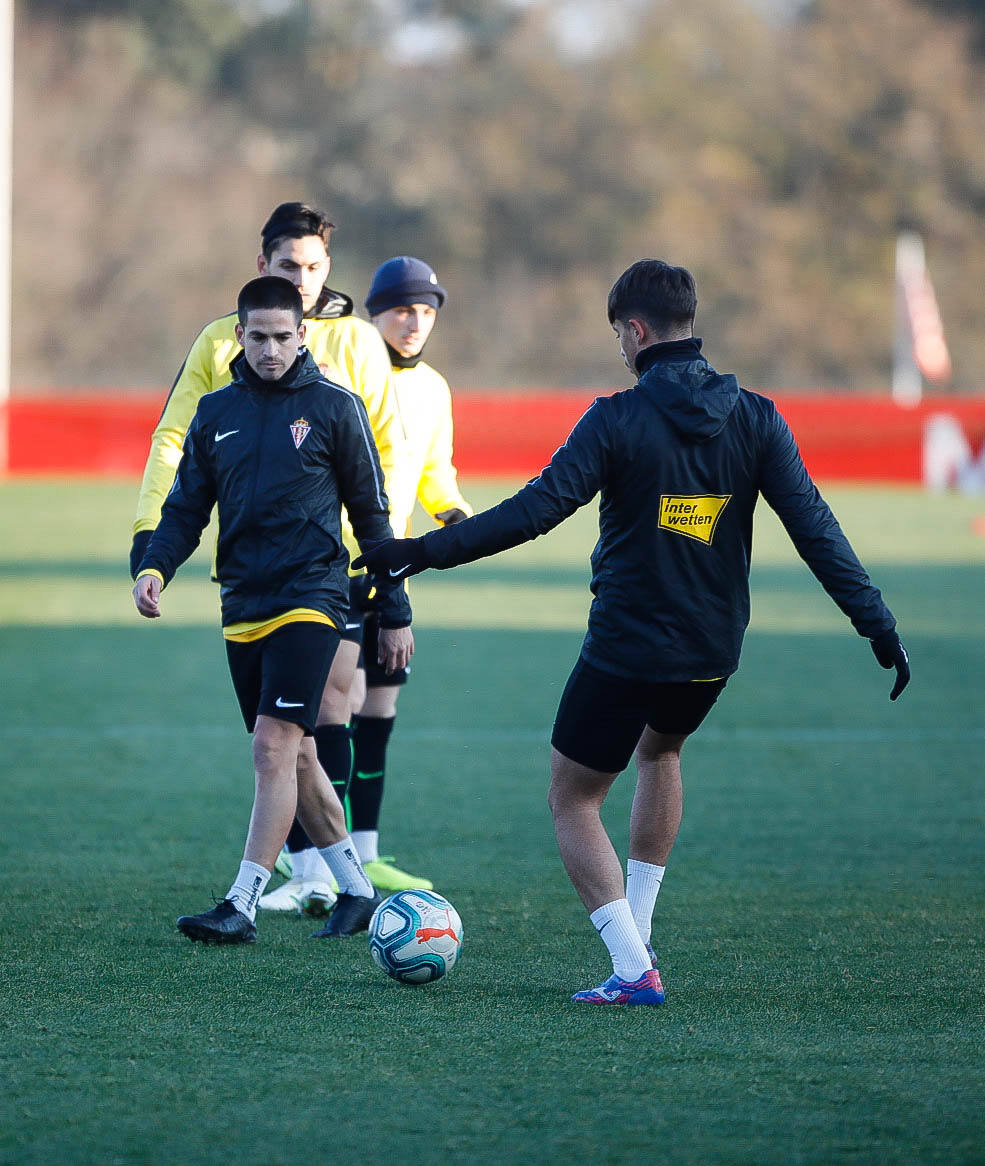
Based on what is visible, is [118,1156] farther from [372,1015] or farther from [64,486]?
[64,486]

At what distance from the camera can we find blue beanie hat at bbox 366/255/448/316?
20.6ft

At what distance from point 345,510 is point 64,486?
25.4 metres

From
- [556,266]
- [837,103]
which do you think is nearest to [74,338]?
[556,266]

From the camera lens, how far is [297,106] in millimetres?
53156

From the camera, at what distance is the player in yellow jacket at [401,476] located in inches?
248

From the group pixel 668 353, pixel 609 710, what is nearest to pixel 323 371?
pixel 668 353

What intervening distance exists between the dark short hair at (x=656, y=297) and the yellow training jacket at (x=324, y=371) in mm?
1443

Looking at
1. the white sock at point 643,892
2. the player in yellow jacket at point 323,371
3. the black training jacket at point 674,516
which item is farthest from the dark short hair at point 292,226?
the white sock at point 643,892

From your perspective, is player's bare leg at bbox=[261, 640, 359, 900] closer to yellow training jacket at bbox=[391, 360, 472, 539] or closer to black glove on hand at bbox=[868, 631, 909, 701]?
yellow training jacket at bbox=[391, 360, 472, 539]

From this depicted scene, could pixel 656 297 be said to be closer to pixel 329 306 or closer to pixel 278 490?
pixel 278 490

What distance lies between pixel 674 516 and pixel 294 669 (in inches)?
52.0

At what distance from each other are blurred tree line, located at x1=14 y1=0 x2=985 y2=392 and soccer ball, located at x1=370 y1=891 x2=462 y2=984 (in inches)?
1751

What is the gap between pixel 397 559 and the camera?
463 cm

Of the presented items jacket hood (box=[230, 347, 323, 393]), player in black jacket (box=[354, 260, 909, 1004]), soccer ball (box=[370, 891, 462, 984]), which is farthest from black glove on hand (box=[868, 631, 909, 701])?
jacket hood (box=[230, 347, 323, 393])
